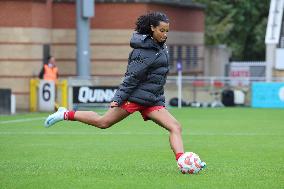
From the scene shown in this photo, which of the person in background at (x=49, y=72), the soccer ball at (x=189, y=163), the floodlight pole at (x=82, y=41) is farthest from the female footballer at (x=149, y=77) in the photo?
the floodlight pole at (x=82, y=41)

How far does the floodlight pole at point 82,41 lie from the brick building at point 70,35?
1.33 meters

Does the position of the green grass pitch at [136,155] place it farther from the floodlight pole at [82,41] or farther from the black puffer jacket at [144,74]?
the floodlight pole at [82,41]

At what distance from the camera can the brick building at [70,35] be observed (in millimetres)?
39344

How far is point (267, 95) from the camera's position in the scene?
39.6m

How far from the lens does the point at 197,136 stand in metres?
23.4

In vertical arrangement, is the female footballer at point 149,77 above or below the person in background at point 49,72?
above

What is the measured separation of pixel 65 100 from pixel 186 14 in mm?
13969

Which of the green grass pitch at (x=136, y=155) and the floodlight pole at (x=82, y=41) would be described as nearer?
the green grass pitch at (x=136, y=155)

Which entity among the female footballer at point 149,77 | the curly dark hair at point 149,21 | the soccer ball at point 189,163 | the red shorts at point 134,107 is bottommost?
the soccer ball at point 189,163

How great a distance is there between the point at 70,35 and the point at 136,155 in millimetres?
25737

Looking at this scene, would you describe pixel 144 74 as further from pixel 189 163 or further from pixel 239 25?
pixel 239 25

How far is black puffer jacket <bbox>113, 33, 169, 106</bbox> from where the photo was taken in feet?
47.1

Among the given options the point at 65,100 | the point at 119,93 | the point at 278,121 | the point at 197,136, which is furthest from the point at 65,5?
the point at 119,93

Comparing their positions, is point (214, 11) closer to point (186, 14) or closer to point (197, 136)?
point (186, 14)
